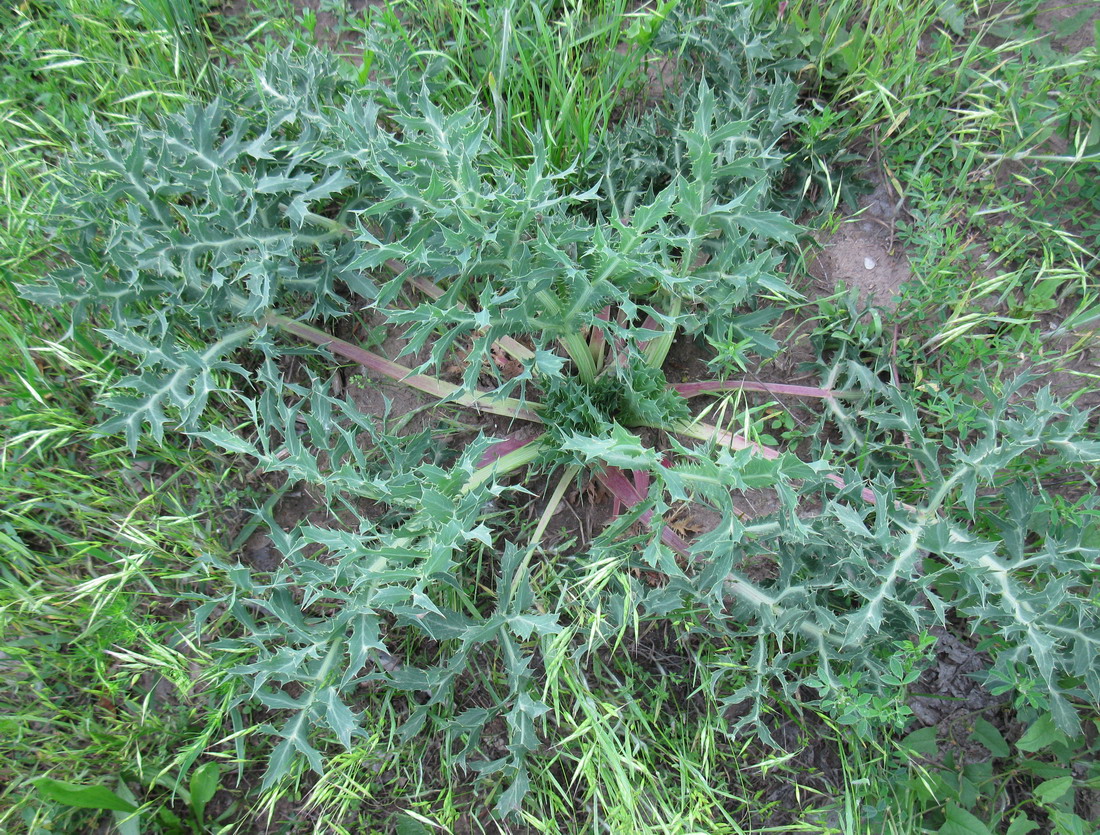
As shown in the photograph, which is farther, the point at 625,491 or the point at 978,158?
the point at 978,158

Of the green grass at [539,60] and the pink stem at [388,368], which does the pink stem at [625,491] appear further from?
the green grass at [539,60]

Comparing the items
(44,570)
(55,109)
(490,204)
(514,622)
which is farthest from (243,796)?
(55,109)

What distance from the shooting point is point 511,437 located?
8.42 ft

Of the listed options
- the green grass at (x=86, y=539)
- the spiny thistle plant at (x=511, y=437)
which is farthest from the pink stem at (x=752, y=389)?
the green grass at (x=86, y=539)

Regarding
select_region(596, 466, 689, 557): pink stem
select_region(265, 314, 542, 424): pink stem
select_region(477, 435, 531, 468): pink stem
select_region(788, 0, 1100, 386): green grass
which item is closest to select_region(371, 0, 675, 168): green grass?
select_region(788, 0, 1100, 386): green grass

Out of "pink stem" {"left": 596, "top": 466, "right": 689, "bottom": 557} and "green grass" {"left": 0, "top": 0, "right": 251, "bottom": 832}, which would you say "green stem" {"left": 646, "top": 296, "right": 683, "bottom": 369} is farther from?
"green grass" {"left": 0, "top": 0, "right": 251, "bottom": 832}

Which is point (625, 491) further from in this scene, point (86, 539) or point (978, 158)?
point (86, 539)

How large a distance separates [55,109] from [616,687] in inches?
122

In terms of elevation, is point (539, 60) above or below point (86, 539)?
above

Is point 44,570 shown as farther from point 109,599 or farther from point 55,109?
point 55,109

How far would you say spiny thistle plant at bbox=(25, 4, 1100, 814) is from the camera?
194 cm

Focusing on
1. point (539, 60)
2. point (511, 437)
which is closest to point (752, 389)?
point (511, 437)

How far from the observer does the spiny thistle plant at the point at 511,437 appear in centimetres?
194

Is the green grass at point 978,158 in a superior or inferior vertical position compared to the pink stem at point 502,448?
superior
